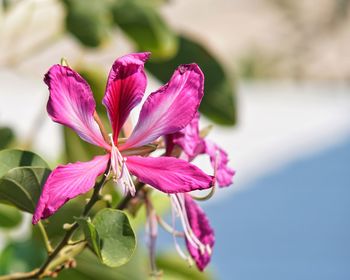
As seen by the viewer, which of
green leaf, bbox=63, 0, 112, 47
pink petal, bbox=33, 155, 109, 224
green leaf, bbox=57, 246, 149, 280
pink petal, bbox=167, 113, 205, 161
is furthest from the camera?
Answer: green leaf, bbox=63, 0, 112, 47

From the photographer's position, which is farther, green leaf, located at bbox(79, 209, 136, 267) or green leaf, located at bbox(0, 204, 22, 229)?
green leaf, located at bbox(0, 204, 22, 229)

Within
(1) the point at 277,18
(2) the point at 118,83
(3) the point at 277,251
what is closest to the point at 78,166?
(2) the point at 118,83

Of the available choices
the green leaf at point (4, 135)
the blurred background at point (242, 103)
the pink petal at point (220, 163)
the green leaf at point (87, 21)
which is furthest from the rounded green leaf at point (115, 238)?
the green leaf at point (87, 21)

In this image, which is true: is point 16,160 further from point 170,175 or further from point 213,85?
point 213,85

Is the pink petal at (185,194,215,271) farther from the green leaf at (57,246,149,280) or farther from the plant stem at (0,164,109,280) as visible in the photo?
the green leaf at (57,246,149,280)

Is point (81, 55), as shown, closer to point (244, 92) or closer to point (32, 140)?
point (32, 140)

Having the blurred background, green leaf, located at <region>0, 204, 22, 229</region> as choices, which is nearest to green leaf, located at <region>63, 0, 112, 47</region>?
the blurred background

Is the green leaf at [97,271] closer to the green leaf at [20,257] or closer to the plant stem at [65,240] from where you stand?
the green leaf at [20,257]
